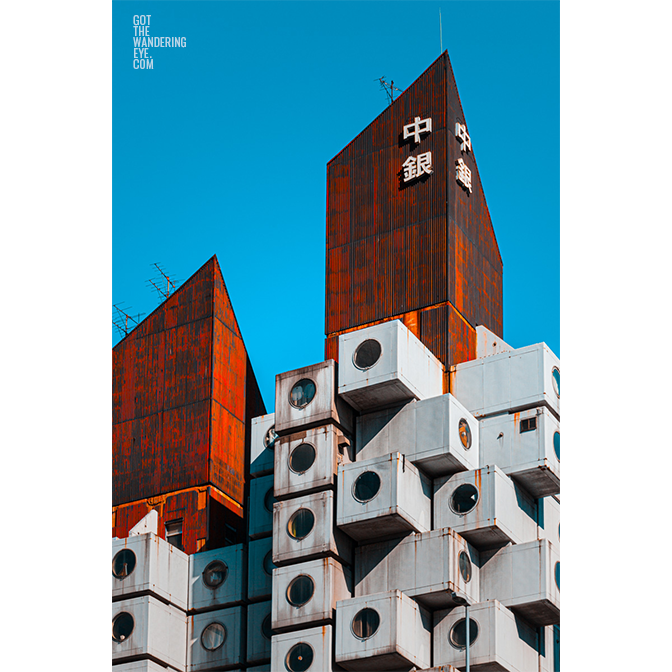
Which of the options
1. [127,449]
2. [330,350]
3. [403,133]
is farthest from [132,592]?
[403,133]

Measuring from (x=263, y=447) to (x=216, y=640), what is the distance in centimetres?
1155

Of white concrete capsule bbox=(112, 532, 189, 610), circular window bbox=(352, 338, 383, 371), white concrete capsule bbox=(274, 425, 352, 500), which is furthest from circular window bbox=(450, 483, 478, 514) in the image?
white concrete capsule bbox=(112, 532, 189, 610)

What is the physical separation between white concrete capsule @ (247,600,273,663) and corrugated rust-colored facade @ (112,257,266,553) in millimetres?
6087

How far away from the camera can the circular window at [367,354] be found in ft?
218

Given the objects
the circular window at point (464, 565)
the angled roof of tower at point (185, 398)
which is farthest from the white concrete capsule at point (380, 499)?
the angled roof of tower at point (185, 398)

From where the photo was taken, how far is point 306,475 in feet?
218

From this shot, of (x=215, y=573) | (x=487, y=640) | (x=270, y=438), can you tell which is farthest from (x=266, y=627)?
(x=487, y=640)

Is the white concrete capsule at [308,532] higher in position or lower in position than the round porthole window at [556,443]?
lower

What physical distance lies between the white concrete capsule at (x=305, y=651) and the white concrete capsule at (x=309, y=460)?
7178 mm

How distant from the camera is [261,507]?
7506 cm

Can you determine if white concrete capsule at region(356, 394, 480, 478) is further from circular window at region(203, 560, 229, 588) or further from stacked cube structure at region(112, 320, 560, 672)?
circular window at region(203, 560, 229, 588)

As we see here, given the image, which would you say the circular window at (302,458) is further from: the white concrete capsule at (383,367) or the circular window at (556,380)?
the circular window at (556,380)

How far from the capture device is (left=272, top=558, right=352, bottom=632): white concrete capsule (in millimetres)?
63250

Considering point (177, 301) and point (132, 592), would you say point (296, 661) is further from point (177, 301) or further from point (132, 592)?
point (177, 301)
